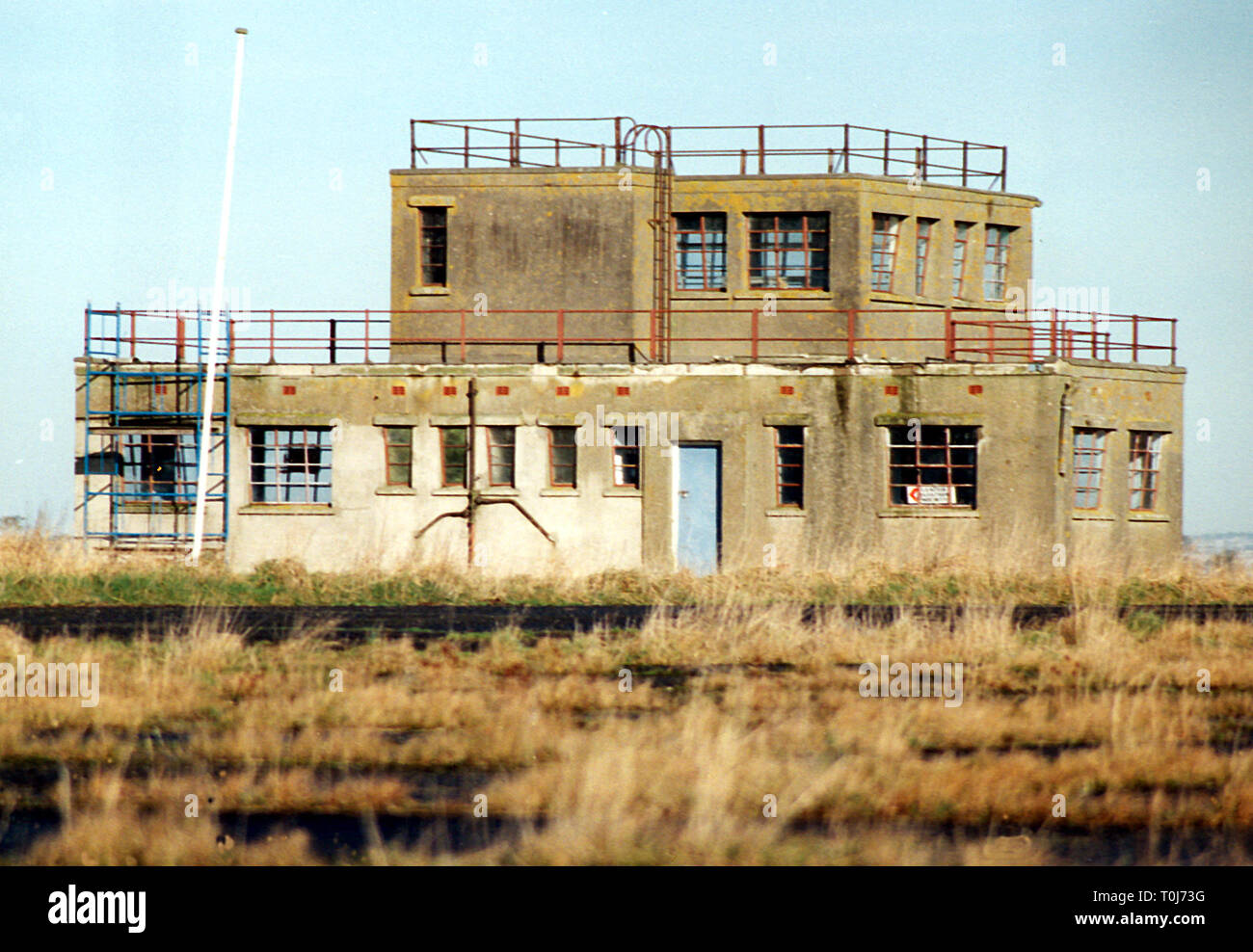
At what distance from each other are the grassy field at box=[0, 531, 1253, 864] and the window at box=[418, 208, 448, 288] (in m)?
14.1

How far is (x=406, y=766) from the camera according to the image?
866 centimetres

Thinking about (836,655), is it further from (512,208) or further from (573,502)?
(512,208)

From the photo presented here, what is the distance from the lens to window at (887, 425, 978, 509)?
22703 millimetres

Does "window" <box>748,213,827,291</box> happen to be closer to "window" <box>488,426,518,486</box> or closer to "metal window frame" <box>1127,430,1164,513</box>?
"window" <box>488,426,518,486</box>

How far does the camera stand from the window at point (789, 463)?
23.1 m

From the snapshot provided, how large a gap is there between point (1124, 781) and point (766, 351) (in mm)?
18670

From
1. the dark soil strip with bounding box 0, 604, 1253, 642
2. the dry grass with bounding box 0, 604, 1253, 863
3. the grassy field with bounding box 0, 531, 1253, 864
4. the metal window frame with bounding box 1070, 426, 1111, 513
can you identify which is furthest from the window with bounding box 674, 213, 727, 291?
the dry grass with bounding box 0, 604, 1253, 863

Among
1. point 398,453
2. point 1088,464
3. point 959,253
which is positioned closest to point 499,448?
point 398,453

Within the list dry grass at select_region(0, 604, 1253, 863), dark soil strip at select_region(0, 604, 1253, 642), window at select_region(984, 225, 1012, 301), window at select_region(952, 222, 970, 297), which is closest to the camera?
dry grass at select_region(0, 604, 1253, 863)

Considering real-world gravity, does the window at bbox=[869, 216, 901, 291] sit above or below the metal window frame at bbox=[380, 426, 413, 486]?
above

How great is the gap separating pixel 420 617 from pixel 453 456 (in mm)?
7516
